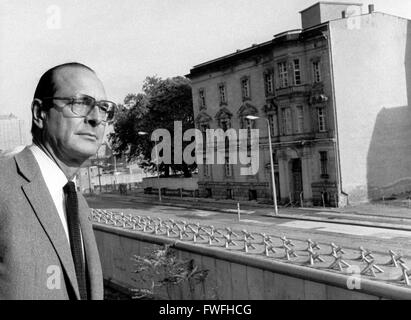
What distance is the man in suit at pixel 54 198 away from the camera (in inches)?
79.0

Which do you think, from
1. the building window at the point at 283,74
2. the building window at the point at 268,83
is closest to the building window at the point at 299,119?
the building window at the point at 283,74

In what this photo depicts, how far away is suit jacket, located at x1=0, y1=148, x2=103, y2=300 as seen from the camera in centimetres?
198

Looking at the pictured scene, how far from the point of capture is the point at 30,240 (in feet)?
6.66

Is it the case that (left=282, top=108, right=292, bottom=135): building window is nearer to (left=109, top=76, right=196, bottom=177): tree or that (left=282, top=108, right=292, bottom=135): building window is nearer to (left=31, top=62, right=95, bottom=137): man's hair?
(left=109, top=76, right=196, bottom=177): tree

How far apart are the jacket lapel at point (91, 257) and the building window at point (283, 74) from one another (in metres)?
37.3

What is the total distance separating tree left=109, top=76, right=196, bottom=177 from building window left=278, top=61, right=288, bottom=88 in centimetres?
2071

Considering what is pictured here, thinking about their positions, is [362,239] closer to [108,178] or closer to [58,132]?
[58,132]

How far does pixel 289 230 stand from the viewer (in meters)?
26.1

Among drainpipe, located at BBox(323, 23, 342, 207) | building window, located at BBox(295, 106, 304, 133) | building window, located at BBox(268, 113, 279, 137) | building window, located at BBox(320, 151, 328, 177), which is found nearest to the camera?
drainpipe, located at BBox(323, 23, 342, 207)

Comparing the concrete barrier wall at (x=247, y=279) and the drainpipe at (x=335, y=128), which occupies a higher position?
the drainpipe at (x=335, y=128)

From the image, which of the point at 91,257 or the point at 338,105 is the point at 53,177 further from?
the point at 338,105

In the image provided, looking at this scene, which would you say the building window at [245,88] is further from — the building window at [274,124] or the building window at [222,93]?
the building window at [274,124]

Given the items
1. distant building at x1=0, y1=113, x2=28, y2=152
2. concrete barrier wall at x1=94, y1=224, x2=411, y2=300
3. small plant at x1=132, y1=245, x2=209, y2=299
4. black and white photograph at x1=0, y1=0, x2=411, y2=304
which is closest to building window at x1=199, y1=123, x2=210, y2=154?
black and white photograph at x1=0, y1=0, x2=411, y2=304

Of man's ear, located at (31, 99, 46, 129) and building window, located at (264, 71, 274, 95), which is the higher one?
building window, located at (264, 71, 274, 95)
